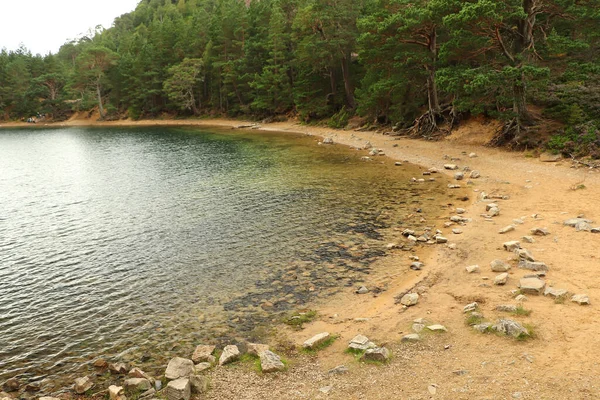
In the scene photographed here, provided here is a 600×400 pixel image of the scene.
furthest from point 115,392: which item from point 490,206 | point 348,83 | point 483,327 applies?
point 348,83

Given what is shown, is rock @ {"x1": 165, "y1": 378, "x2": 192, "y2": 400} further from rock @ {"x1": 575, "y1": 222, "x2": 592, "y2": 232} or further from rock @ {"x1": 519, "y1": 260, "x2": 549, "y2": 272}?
rock @ {"x1": 575, "y1": 222, "x2": 592, "y2": 232}

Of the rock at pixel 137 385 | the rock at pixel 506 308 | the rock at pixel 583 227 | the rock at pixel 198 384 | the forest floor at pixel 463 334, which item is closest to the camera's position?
the forest floor at pixel 463 334

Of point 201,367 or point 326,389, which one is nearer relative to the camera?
point 326,389

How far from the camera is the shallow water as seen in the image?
1127 centimetres

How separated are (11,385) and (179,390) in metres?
4.57

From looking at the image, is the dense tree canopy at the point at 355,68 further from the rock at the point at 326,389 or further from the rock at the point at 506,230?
the rock at the point at 326,389

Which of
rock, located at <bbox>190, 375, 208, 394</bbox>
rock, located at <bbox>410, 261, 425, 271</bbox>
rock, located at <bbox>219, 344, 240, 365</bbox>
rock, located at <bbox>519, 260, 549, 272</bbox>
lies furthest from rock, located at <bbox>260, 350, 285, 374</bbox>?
rock, located at <bbox>519, 260, 549, 272</bbox>

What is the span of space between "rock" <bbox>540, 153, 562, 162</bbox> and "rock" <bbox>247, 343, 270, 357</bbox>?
26.4 metres

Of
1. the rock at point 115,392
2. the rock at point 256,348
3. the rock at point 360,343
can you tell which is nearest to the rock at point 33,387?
the rock at point 115,392

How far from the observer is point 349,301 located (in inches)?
489

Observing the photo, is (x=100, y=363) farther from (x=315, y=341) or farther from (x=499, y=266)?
(x=499, y=266)

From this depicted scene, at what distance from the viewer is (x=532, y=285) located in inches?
430

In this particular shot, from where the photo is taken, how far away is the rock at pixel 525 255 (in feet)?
42.6

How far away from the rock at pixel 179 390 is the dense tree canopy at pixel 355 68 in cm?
2824
